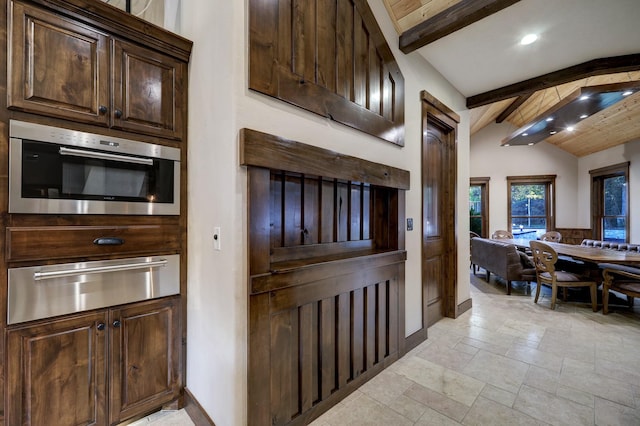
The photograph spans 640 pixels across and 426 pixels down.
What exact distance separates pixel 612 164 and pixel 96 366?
9.39m

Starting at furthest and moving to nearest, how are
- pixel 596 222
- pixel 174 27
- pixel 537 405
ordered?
pixel 596 222 < pixel 174 27 < pixel 537 405

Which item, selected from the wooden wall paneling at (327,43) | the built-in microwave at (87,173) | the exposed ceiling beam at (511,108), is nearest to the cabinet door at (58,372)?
the built-in microwave at (87,173)

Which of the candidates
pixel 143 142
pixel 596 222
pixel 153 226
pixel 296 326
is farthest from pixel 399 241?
pixel 596 222

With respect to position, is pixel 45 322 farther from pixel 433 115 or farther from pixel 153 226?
pixel 433 115

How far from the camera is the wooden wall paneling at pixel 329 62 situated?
5.04ft

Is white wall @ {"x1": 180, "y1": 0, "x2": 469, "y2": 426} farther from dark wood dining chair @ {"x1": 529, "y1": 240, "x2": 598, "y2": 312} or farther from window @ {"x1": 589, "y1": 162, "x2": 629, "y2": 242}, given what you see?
window @ {"x1": 589, "y1": 162, "x2": 629, "y2": 242}

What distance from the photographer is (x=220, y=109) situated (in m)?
1.54

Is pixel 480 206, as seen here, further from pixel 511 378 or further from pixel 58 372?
pixel 58 372

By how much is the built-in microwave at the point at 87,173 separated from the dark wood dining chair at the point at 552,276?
470 centimetres

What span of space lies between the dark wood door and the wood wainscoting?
0.90m

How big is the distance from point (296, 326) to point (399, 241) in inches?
50.4

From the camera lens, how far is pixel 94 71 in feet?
5.18

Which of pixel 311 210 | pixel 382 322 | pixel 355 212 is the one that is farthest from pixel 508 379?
pixel 311 210

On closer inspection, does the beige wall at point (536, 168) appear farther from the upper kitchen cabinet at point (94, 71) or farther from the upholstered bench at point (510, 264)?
the upper kitchen cabinet at point (94, 71)
